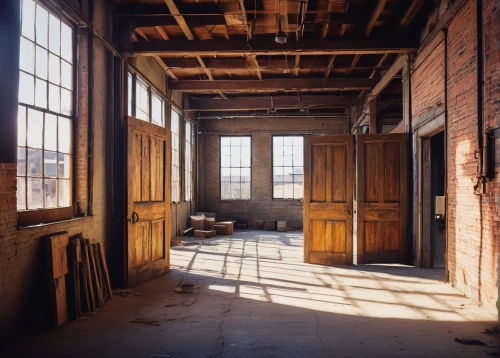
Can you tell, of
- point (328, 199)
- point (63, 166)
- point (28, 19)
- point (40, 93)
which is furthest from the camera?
point (328, 199)

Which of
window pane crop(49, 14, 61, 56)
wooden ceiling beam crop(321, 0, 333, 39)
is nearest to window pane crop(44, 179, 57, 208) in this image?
window pane crop(49, 14, 61, 56)

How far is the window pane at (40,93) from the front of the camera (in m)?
4.92

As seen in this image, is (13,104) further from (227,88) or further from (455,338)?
(227,88)

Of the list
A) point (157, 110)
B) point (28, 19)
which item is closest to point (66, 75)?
point (28, 19)

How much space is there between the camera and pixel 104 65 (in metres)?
6.62

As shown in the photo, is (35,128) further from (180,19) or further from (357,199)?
(357,199)

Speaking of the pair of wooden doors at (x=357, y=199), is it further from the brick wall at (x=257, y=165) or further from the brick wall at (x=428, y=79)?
the brick wall at (x=257, y=165)

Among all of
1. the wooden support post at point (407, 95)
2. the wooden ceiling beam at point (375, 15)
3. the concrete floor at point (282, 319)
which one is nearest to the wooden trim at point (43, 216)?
the concrete floor at point (282, 319)

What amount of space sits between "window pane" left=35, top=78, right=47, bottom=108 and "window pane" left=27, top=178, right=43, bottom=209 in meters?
0.88

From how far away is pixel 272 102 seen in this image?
14.1 meters

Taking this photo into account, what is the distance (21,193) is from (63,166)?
40.6 inches

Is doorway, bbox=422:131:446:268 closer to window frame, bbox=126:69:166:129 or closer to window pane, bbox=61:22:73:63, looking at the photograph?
window frame, bbox=126:69:166:129

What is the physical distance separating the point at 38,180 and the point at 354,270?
18.3 ft

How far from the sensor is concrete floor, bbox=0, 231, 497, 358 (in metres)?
3.94
